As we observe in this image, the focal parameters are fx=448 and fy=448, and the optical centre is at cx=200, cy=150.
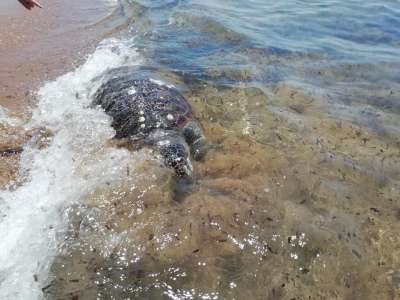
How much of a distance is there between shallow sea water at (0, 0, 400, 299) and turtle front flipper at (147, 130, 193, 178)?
13cm

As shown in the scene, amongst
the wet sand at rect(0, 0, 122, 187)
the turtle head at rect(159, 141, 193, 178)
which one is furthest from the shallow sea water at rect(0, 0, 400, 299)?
the wet sand at rect(0, 0, 122, 187)

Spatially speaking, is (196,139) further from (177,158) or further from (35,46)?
(35,46)

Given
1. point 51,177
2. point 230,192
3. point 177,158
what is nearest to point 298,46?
point 177,158

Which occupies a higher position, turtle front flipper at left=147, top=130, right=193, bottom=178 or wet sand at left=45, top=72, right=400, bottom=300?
turtle front flipper at left=147, top=130, right=193, bottom=178

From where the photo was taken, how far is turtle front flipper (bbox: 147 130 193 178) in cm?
506

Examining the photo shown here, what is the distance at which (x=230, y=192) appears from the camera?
470 cm

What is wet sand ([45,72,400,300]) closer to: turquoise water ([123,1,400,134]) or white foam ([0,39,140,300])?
white foam ([0,39,140,300])

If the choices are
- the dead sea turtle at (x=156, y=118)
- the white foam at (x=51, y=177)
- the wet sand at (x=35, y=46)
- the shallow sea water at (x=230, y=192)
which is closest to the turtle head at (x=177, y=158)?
the dead sea turtle at (x=156, y=118)

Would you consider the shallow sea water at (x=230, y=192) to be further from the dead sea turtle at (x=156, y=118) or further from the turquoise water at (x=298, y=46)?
the dead sea turtle at (x=156, y=118)

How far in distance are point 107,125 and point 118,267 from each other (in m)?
2.67

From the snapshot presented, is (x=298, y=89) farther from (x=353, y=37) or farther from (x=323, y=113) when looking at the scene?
(x=353, y=37)

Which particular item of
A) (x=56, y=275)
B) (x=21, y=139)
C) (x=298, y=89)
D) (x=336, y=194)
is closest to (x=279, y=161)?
(x=336, y=194)

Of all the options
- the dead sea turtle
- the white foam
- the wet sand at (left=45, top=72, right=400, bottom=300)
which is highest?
the dead sea turtle

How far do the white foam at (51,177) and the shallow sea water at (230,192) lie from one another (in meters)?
0.02
